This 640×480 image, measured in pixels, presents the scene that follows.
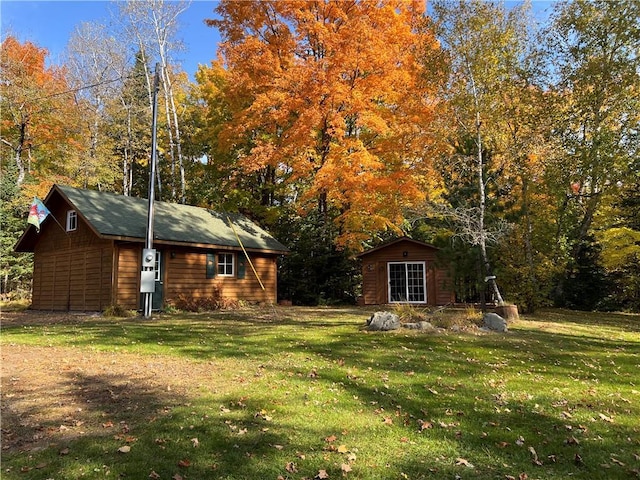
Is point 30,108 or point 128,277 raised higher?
point 30,108

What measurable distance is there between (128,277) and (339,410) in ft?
40.3

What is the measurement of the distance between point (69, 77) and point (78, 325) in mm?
20783

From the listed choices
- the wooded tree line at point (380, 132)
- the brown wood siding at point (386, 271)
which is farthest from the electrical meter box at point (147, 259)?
the brown wood siding at point (386, 271)

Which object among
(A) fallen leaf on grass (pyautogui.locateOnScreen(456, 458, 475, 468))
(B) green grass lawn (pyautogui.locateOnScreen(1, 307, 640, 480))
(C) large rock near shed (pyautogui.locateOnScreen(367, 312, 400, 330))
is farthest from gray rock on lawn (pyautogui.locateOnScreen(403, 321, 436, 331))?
(A) fallen leaf on grass (pyautogui.locateOnScreen(456, 458, 475, 468))

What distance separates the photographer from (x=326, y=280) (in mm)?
22578

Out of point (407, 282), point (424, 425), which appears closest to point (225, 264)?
point (407, 282)

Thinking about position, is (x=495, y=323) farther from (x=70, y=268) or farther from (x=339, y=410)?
(x=70, y=268)

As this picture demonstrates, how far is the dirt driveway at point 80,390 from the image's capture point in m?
4.29

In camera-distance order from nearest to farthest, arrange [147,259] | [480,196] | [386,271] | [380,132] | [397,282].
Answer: [147,259] → [480,196] → [380,132] → [397,282] → [386,271]

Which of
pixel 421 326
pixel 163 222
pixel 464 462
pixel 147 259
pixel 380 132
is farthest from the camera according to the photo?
pixel 380 132

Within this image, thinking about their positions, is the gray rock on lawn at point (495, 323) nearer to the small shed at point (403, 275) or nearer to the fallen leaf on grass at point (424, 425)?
the fallen leaf on grass at point (424, 425)

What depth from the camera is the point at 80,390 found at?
5508 mm

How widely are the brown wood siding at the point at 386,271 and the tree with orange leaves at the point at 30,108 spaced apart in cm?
1806

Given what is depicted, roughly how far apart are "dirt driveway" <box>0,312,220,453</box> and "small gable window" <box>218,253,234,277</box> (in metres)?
10.5
